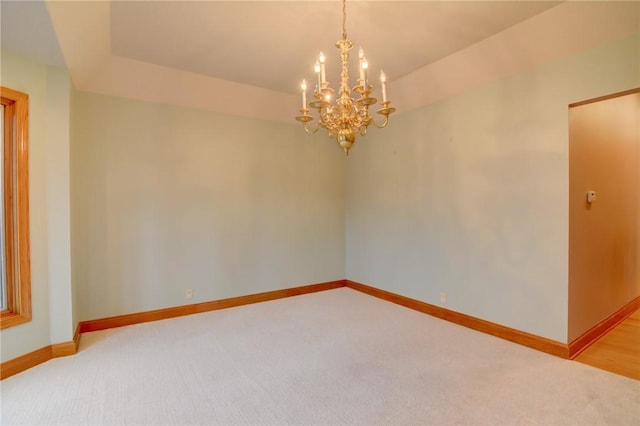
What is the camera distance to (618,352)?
2.75 metres

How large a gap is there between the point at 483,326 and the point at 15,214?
14.4 feet

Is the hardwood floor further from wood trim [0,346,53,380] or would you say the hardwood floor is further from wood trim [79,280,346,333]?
wood trim [0,346,53,380]

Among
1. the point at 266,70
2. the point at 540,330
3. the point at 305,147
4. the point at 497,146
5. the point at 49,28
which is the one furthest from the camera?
the point at 305,147

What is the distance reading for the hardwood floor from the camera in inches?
97.5

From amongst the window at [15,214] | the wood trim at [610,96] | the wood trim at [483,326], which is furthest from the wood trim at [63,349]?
the wood trim at [610,96]

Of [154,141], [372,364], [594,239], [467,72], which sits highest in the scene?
[467,72]

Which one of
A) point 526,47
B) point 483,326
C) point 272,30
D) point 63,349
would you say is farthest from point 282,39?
point 483,326

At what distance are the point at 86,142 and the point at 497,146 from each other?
4.28 metres

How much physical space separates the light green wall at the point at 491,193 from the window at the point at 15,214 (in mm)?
3837

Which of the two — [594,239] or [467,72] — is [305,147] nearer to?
[467,72]

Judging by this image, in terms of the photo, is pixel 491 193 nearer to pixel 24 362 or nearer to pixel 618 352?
pixel 618 352

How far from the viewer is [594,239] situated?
2990 millimetres

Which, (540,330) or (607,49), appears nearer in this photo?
(607,49)

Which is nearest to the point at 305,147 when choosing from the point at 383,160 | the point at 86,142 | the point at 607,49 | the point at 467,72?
the point at 383,160
